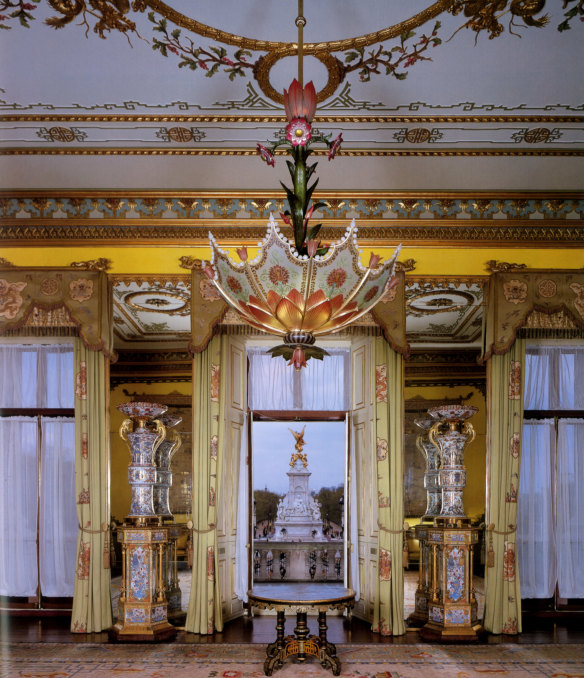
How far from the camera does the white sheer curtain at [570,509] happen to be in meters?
7.41

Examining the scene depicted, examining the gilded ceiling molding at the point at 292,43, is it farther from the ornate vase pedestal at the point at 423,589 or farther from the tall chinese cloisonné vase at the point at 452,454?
the ornate vase pedestal at the point at 423,589

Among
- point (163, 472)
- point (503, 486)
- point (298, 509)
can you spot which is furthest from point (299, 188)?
point (298, 509)

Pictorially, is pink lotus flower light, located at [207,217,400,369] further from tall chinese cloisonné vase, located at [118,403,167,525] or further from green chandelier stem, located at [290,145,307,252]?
tall chinese cloisonné vase, located at [118,403,167,525]

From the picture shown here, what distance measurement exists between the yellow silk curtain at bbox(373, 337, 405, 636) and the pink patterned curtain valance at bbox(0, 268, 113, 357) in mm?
2768

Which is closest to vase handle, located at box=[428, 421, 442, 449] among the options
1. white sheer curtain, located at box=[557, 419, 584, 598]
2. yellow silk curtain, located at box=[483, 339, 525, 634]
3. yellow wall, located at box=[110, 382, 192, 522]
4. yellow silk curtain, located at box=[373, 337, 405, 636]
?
yellow silk curtain, located at box=[373, 337, 405, 636]

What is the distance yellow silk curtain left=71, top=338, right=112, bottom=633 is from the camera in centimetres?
647

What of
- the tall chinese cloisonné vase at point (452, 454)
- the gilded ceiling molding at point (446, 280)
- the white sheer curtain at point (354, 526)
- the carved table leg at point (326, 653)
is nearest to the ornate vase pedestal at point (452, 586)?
the tall chinese cloisonné vase at point (452, 454)

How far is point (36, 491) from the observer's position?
7.50 m

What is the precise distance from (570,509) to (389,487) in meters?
2.28

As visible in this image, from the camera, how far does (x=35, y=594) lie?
290 inches

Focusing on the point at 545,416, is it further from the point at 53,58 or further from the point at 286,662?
the point at 53,58

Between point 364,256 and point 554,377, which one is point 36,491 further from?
point 554,377

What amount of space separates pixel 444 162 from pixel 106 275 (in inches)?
138

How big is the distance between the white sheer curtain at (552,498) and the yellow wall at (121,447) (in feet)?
Answer: 20.8
